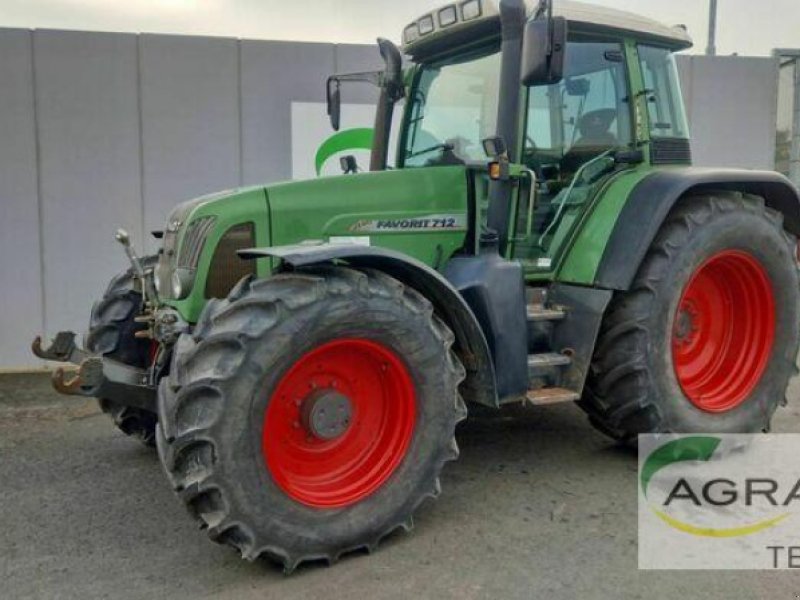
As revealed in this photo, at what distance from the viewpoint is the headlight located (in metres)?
3.63

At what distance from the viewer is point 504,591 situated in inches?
113

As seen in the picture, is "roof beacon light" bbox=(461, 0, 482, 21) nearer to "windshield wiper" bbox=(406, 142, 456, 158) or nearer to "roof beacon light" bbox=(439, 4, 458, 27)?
"roof beacon light" bbox=(439, 4, 458, 27)

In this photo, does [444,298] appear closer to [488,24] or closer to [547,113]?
[547,113]

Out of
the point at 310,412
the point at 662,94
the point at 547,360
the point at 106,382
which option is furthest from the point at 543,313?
the point at 106,382

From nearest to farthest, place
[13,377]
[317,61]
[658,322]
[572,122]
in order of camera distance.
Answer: [658,322], [572,122], [13,377], [317,61]

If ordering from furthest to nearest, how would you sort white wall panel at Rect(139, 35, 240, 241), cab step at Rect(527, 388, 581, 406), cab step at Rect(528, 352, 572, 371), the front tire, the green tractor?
white wall panel at Rect(139, 35, 240, 241), cab step at Rect(528, 352, 572, 371), cab step at Rect(527, 388, 581, 406), the green tractor, the front tire

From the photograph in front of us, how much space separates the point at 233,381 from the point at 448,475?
68.3 inches

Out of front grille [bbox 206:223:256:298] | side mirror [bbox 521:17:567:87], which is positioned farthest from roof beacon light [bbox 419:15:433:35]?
front grille [bbox 206:223:256:298]

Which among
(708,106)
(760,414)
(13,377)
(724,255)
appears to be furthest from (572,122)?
(13,377)

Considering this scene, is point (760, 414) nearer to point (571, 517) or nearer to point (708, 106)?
point (571, 517)

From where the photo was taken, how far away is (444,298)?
345 centimetres

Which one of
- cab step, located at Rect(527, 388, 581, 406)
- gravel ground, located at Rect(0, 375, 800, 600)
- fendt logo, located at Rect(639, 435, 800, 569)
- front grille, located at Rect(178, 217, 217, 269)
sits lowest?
gravel ground, located at Rect(0, 375, 800, 600)

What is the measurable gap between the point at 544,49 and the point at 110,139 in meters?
4.89

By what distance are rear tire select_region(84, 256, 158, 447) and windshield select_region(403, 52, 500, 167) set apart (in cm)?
183
